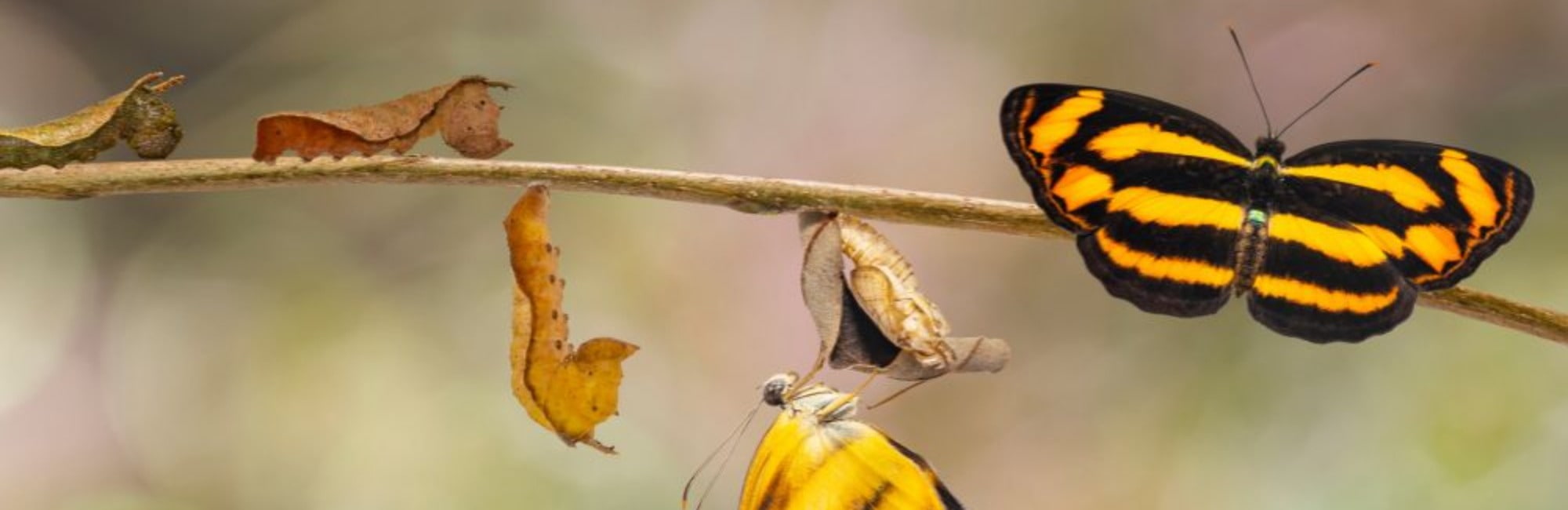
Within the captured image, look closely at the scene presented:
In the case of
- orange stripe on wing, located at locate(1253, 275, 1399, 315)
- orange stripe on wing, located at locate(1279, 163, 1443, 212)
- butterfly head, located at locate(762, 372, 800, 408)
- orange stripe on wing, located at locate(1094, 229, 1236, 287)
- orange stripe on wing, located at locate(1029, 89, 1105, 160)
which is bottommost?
butterfly head, located at locate(762, 372, 800, 408)

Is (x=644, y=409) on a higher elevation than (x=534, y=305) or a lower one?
lower

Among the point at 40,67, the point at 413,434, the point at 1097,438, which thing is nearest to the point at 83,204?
the point at 40,67

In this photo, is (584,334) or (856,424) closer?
(856,424)

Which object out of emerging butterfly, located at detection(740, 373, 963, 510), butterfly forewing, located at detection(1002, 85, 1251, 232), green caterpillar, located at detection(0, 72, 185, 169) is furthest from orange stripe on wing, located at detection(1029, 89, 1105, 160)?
green caterpillar, located at detection(0, 72, 185, 169)

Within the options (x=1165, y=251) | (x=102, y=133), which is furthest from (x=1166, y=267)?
(x=102, y=133)

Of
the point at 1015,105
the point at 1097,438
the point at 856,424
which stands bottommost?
the point at 1097,438

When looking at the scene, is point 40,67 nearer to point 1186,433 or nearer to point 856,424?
point 856,424

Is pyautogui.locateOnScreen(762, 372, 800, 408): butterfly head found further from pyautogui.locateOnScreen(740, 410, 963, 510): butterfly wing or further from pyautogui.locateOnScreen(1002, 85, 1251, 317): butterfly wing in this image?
pyautogui.locateOnScreen(1002, 85, 1251, 317): butterfly wing

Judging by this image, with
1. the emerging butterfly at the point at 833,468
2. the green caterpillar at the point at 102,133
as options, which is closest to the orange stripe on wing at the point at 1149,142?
the emerging butterfly at the point at 833,468

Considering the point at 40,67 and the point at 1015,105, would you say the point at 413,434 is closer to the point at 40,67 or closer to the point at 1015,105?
the point at 40,67
